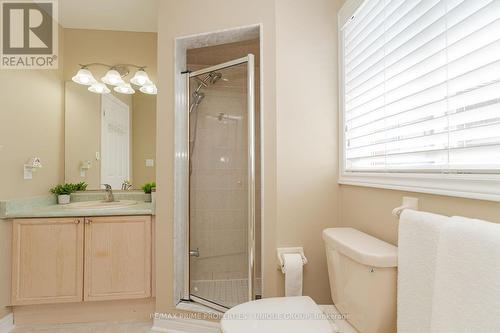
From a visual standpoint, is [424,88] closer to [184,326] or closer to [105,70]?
[184,326]

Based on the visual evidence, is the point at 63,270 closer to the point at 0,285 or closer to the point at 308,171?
the point at 0,285

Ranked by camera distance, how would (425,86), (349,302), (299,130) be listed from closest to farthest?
(425,86)
(349,302)
(299,130)

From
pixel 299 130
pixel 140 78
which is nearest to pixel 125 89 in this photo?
pixel 140 78

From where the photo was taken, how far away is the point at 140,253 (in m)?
1.96

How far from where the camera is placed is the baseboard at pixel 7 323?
6.08ft

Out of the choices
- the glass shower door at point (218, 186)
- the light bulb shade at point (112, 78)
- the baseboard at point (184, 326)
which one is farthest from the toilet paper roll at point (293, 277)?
the light bulb shade at point (112, 78)

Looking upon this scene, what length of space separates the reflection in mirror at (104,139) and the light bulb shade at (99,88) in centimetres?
4

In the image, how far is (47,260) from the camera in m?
1.90

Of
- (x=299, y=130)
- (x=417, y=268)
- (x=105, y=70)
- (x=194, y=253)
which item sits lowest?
(x=194, y=253)

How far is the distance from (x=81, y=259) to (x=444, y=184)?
7.38ft

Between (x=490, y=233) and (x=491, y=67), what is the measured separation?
47 cm

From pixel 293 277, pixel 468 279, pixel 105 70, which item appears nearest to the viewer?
pixel 468 279

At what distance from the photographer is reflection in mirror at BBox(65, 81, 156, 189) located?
2445 mm

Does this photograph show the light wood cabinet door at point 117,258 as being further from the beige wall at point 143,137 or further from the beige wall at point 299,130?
the beige wall at point 299,130
